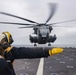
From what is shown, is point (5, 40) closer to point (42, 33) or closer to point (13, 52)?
point (13, 52)

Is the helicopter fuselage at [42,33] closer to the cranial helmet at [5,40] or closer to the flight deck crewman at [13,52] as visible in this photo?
the cranial helmet at [5,40]

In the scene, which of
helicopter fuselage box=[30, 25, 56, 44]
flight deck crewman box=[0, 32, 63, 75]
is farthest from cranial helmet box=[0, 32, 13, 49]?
helicopter fuselage box=[30, 25, 56, 44]

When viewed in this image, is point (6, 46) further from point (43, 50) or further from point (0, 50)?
point (43, 50)

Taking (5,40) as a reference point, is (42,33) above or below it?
below

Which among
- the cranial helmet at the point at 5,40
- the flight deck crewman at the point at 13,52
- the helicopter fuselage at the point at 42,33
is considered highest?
the cranial helmet at the point at 5,40

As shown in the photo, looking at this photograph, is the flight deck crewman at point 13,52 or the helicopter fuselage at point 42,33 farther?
the helicopter fuselage at point 42,33

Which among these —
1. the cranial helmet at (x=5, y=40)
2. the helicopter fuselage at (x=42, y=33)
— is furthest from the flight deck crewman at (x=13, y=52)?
the helicopter fuselage at (x=42, y=33)

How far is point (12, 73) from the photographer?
4.36 m

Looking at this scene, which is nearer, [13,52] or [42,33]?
[13,52]

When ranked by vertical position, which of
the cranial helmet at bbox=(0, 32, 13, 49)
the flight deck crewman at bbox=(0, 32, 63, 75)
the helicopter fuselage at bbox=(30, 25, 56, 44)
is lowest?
the helicopter fuselage at bbox=(30, 25, 56, 44)

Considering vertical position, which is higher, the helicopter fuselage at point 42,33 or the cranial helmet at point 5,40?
the cranial helmet at point 5,40

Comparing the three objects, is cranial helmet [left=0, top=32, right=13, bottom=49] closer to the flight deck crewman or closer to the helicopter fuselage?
the flight deck crewman

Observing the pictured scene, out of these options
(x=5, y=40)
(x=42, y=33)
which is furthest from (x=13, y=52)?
(x=42, y=33)

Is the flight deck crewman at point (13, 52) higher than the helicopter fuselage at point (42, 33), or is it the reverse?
the flight deck crewman at point (13, 52)
